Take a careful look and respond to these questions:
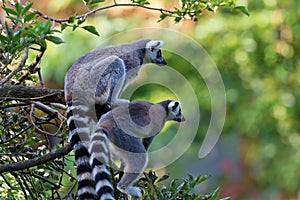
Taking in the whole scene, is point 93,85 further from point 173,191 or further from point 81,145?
point 173,191

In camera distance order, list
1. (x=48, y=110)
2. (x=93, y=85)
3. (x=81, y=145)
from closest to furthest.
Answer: (x=81, y=145) → (x=48, y=110) → (x=93, y=85)

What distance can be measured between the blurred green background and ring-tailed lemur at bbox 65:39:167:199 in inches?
185

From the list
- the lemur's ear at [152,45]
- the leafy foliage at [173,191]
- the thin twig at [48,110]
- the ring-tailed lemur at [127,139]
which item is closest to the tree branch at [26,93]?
the thin twig at [48,110]

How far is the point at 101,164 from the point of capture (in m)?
2.41

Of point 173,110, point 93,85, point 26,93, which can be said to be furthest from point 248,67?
point 26,93

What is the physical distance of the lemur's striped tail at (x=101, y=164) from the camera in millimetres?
2285

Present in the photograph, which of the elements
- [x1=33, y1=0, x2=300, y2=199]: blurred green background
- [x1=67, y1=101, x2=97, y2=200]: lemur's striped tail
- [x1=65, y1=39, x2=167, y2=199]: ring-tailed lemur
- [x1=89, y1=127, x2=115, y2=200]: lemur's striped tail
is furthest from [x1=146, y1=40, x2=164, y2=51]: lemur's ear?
[x1=33, y1=0, x2=300, y2=199]: blurred green background

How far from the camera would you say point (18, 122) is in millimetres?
2832

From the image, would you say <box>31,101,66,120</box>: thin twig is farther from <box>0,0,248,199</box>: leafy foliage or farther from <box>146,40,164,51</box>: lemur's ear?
<box>146,40,164,51</box>: lemur's ear

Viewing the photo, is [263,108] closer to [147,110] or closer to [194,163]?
[194,163]

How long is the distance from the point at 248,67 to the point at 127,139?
24.1ft

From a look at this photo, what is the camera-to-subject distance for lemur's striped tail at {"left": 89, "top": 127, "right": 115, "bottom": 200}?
7.50 feet

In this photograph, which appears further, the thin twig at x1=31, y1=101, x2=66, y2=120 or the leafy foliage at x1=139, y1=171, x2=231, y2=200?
the thin twig at x1=31, y1=101, x2=66, y2=120

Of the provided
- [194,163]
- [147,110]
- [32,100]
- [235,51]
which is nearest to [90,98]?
[147,110]
